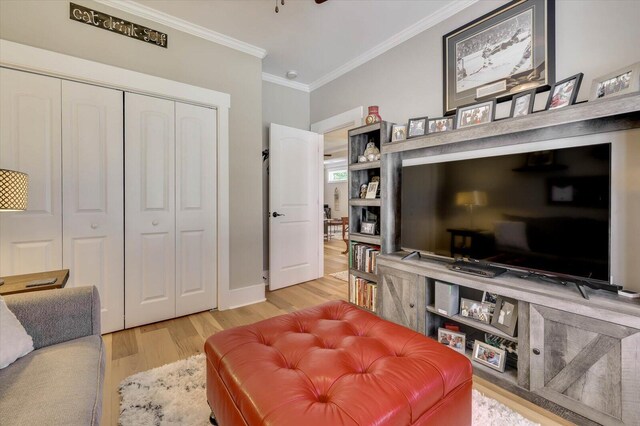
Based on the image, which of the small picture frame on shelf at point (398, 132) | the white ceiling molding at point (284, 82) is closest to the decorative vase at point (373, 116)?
the small picture frame on shelf at point (398, 132)

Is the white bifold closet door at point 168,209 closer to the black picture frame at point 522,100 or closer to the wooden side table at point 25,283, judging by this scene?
the wooden side table at point 25,283

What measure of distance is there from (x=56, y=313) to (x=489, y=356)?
7.70 feet

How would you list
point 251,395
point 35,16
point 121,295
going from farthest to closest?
point 121,295, point 35,16, point 251,395

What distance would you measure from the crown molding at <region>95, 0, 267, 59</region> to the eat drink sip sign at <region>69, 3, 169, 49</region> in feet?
0.30

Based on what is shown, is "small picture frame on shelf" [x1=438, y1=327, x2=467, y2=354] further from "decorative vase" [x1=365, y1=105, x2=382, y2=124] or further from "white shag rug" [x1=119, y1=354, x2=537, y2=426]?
"decorative vase" [x1=365, y1=105, x2=382, y2=124]

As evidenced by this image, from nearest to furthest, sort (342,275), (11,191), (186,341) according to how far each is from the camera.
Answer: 1. (11,191)
2. (186,341)
3. (342,275)

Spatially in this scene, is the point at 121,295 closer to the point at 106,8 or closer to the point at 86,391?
the point at 86,391

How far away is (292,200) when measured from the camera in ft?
11.9

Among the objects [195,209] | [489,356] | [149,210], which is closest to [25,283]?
[149,210]

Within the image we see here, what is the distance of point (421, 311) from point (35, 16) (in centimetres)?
350

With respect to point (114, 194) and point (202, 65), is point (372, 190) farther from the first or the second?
point (114, 194)

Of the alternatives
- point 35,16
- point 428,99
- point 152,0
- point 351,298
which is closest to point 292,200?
point 351,298

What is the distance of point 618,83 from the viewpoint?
4.54 ft

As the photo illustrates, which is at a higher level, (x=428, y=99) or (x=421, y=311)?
(x=428, y=99)
